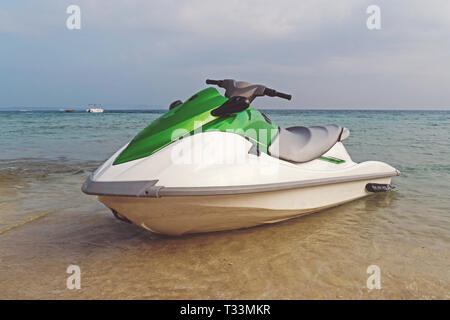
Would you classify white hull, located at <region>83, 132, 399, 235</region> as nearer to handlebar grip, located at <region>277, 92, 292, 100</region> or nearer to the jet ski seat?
the jet ski seat

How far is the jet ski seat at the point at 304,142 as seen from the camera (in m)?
2.58

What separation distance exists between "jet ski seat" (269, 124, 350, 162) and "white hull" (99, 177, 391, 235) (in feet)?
0.91

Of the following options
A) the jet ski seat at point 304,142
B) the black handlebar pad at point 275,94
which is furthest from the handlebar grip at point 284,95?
the jet ski seat at point 304,142

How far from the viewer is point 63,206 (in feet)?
10.6

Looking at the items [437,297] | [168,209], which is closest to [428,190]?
[437,297]

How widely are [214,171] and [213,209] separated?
9.5 inches

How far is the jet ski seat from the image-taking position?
258cm

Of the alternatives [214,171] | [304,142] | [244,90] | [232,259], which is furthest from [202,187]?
[304,142]

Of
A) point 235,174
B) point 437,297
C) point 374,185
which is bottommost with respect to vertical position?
point 437,297

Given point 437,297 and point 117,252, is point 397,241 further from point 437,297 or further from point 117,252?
point 117,252

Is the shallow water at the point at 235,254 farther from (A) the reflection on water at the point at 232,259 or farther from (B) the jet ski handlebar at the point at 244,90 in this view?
(B) the jet ski handlebar at the point at 244,90

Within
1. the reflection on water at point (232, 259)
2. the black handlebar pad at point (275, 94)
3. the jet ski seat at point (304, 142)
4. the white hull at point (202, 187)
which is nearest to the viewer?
the reflection on water at point (232, 259)

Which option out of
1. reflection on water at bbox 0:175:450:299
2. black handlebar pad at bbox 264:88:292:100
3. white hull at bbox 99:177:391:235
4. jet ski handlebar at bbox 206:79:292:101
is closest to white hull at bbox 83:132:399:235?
white hull at bbox 99:177:391:235
